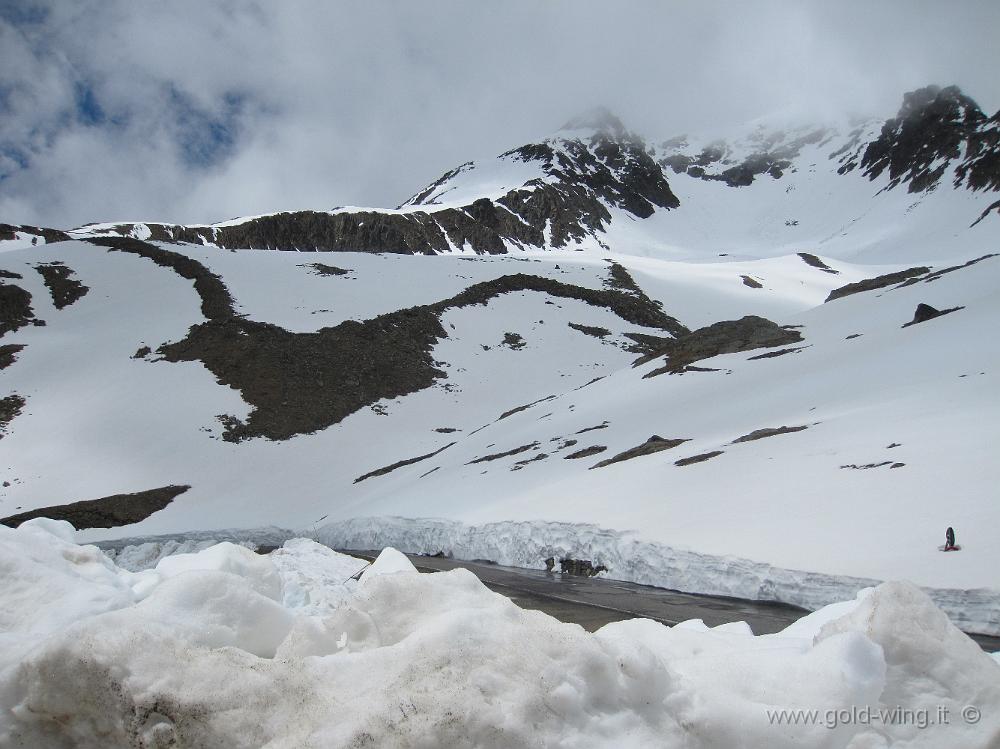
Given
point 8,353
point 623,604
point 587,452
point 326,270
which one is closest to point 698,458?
point 587,452

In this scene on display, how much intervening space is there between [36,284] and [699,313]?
55169 mm

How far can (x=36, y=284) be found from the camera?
146ft

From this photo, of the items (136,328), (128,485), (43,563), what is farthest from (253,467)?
(43,563)

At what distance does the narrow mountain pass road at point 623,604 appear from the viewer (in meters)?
9.09

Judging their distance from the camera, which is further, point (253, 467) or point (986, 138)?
point (986, 138)

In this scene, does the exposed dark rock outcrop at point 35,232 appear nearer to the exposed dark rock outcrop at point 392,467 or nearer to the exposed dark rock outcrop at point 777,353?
the exposed dark rock outcrop at point 392,467

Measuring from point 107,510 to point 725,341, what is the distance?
101 ft

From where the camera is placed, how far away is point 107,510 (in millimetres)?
25500

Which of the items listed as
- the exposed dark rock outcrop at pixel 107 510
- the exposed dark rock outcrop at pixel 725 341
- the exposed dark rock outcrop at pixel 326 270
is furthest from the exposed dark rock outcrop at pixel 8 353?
the exposed dark rock outcrop at pixel 725 341

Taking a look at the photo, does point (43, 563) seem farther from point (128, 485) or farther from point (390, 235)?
point (390, 235)

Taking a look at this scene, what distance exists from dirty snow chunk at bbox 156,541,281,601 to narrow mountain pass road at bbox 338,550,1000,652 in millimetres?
4784

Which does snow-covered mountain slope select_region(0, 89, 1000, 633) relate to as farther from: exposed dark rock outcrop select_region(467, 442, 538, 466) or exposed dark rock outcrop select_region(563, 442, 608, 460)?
exposed dark rock outcrop select_region(467, 442, 538, 466)

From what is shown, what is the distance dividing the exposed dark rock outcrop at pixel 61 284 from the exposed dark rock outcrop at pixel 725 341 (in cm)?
4106

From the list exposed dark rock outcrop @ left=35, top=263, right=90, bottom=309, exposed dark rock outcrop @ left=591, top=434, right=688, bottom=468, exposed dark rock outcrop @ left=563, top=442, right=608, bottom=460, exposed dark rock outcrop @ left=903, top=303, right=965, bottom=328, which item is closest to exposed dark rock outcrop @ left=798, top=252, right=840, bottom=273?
exposed dark rock outcrop @ left=903, top=303, right=965, bottom=328
